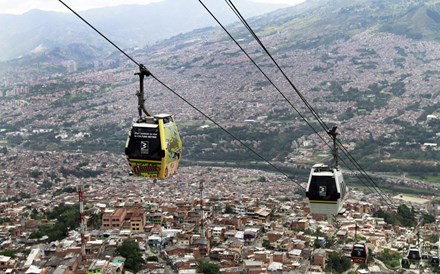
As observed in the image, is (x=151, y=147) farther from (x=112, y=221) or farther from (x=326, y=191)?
(x=112, y=221)

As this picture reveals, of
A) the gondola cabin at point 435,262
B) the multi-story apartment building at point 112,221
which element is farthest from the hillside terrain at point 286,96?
the multi-story apartment building at point 112,221

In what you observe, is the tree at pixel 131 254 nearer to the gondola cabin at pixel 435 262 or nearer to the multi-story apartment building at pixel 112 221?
the multi-story apartment building at pixel 112 221

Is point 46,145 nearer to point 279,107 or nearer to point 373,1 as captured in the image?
point 279,107

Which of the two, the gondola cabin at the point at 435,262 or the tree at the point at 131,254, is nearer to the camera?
the tree at the point at 131,254

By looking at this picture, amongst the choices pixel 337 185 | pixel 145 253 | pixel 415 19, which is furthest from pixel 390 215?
pixel 415 19

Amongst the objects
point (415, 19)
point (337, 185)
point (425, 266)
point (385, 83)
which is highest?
point (415, 19)
